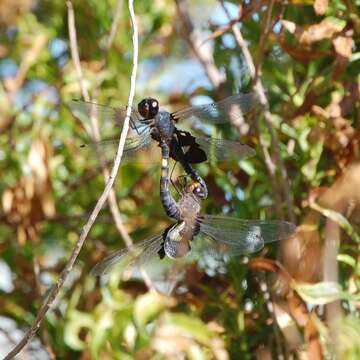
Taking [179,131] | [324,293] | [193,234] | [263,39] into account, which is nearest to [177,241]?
[193,234]

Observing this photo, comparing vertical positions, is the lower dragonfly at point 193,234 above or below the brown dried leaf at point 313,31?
below

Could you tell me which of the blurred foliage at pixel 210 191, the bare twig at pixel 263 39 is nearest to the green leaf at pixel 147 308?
the blurred foliage at pixel 210 191

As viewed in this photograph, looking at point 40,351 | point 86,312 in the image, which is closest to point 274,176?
point 86,312

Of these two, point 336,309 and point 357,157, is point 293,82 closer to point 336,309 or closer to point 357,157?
point 357,157

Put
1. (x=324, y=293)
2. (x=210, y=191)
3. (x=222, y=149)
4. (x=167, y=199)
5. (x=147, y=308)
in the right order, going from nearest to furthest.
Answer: (x=167, y=199) < (x=222, y=149) < (x=324, y=293) < (x=147, y=308) < (x=210, y=191)

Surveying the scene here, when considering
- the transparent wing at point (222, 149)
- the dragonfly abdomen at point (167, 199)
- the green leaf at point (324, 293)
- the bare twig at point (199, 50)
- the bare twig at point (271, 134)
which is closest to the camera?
the dragonfly abdomen at point (167, 199)

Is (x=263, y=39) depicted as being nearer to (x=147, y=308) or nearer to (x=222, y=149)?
(x=222, y=149)

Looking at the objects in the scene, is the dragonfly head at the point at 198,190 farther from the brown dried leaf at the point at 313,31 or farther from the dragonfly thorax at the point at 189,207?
the brown dried leaf at the point at 313,31

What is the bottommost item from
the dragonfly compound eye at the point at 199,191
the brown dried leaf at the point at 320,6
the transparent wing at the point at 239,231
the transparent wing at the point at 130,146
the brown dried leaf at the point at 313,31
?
the transparent wing at the point at 239,231

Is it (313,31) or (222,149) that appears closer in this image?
(222,149)
